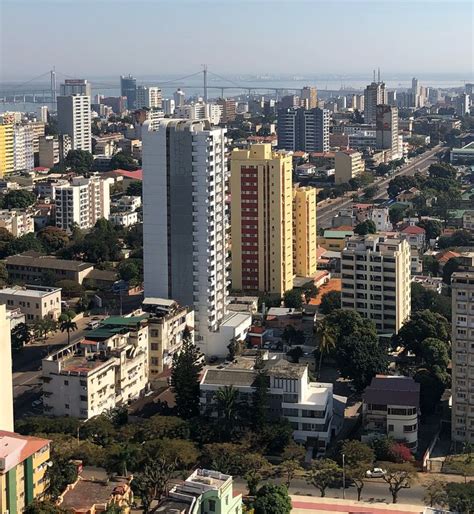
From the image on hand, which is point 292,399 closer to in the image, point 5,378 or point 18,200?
point 5,378

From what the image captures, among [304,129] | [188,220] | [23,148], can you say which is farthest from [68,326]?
[304,129]

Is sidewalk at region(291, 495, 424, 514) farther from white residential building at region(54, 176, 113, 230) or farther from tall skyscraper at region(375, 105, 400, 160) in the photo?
tall skyscraper at region(375, 105, 400, 160)

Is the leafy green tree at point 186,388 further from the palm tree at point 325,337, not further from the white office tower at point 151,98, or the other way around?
the white office tower at point 151,98

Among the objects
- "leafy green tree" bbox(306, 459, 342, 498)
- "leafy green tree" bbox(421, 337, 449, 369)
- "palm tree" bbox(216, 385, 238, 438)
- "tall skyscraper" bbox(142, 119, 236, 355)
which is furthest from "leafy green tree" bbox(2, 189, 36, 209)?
"leafy green tree" bbox(306, 459, 342, 498)

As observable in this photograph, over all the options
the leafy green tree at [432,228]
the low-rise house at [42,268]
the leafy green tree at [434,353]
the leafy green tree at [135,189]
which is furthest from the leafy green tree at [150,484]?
the leafy green tree at [135,189]

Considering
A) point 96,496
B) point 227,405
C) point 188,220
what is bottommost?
point 96,496
